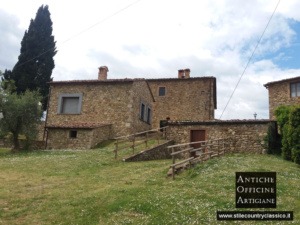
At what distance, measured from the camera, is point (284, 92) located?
28797 millimetres

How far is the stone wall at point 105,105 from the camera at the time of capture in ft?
84.4

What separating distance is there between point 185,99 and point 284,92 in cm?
1106

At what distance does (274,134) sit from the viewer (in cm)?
2122

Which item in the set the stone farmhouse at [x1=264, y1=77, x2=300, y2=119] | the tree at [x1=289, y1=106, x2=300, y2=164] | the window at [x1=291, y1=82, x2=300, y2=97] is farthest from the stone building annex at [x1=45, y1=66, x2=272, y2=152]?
the window at [x1=291, y1=82, x2=300, y2=97]

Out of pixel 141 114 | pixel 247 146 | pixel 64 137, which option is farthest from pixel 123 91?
pixel 247 146

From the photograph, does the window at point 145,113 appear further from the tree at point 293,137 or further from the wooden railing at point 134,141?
the tree at point 293,137

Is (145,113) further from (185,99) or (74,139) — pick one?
(74,139)

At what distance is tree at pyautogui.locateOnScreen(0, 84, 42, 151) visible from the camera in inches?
848

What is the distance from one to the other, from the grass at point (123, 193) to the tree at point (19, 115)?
654 cm

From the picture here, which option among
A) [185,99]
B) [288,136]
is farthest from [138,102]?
[288,136]

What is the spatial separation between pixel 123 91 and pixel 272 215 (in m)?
20.0

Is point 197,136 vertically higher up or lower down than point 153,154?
higher up

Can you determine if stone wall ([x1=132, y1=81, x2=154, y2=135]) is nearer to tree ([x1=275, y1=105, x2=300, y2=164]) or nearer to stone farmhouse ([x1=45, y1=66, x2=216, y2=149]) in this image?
stone farmhouse ([x1=45, y1=66, x2=216, y2=149])

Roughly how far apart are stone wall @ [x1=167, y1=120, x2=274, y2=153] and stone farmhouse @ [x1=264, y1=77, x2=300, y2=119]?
9230 millimetres
